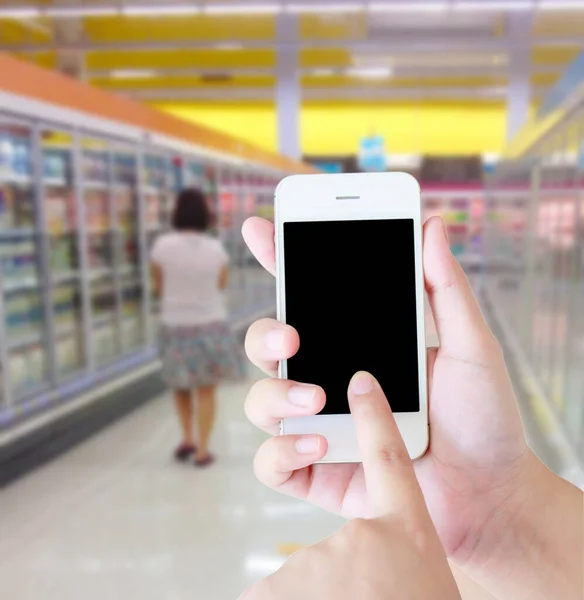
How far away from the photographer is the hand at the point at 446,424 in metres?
0.91

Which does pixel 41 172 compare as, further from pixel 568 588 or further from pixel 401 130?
pixel 401 130

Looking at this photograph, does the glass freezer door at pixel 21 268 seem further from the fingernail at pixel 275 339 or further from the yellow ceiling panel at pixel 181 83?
the yellow ceiling panel at pixel 181 83

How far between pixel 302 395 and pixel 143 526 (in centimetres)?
256

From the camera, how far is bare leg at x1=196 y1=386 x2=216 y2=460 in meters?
3.90

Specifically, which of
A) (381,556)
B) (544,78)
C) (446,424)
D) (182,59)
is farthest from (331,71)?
(381,556)

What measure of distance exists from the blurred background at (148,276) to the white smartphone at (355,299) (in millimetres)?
114

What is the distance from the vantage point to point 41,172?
4.27m

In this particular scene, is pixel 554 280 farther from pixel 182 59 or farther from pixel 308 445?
pixel 182 59

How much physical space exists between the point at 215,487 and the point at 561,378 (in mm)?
2415

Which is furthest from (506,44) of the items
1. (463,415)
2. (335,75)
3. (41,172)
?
(463,415)

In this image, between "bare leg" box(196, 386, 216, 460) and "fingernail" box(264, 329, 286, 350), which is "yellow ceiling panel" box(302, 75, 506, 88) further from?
"fingernail" box(264, 329, 286, 350)

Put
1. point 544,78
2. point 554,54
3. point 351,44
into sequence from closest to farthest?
point 351,44 → point 554,54 → point 544,78

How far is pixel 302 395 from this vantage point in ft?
2.90

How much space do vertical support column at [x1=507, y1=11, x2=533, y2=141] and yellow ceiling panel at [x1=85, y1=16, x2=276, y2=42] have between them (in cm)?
428
